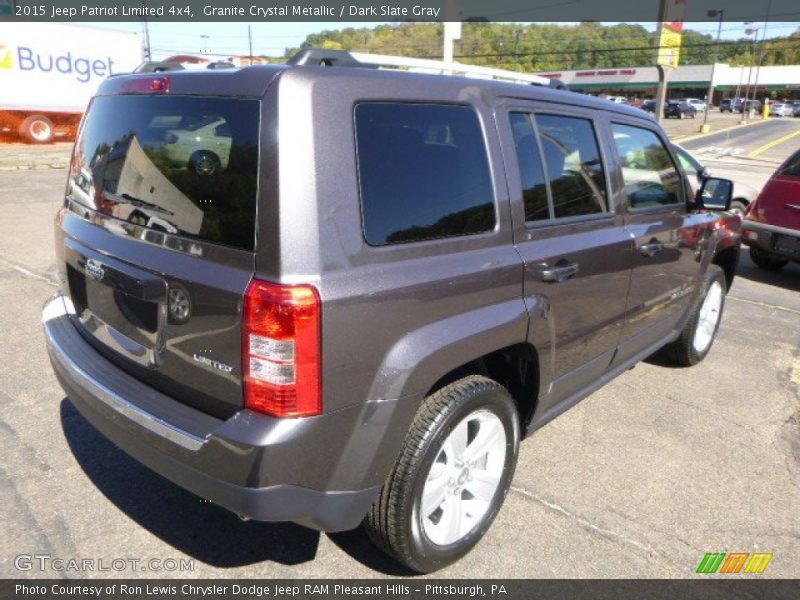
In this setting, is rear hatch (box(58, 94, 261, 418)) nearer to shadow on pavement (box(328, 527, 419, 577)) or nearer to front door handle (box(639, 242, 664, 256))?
shadow on pavement (box(328, 527, 419, 577))

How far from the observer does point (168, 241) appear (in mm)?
2117

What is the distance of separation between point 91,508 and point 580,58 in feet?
329

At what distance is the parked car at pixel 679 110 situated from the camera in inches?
2323

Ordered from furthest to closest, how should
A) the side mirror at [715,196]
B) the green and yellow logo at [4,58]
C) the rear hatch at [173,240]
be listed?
1. the green and yellow logo at [4,58]
2. the side mirror at [715,196]
3. the rear hatch at [173,240]

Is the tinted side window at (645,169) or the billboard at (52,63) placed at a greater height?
the billboard at (52,63)

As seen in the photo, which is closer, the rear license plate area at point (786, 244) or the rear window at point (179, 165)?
the rear window at point (179, 165)

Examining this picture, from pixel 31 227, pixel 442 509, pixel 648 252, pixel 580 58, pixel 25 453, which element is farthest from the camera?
pixel 580 58

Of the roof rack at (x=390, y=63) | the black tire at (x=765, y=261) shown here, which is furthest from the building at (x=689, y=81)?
the roof rack at (x=390, y=63)

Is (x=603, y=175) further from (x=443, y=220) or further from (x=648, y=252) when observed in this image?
(x=443, y=220)

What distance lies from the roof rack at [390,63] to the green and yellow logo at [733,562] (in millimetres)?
2319

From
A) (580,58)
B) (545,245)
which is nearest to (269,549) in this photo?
(545,245)

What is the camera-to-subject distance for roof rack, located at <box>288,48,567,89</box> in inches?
81.2

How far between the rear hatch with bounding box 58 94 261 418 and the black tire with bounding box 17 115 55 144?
21.7m

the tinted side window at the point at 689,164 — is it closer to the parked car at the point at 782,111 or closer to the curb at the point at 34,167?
the curb at the point at 34,167
